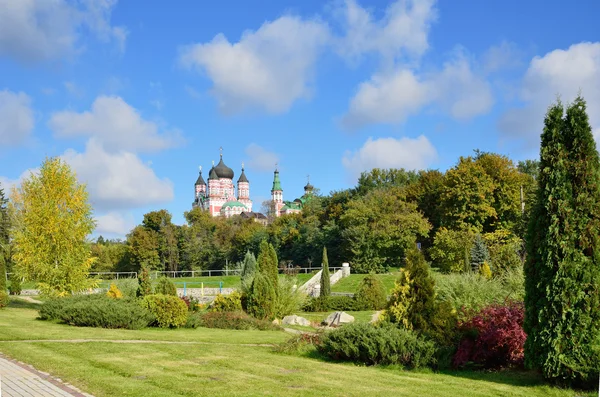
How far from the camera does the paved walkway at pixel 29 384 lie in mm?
7379

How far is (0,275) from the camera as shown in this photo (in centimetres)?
2628

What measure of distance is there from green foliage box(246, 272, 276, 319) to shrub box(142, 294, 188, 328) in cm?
435

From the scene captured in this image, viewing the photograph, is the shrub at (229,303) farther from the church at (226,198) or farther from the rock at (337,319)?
the church at (226,198)

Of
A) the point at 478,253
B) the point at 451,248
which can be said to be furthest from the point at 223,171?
the point at 478,253

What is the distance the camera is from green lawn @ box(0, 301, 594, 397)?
25.9 feet

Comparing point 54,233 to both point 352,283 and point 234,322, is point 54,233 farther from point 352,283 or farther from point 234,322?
point 352,283

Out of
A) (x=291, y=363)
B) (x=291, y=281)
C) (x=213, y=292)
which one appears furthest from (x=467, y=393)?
(x=213, y=292)

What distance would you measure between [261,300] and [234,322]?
236 centimetres

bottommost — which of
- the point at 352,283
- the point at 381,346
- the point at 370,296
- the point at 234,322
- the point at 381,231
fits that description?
the point at 234,322

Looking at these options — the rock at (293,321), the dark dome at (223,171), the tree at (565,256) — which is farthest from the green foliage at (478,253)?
the dark dome at (223,171)

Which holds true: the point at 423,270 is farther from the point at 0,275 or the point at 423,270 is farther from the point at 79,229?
the point at 0,275

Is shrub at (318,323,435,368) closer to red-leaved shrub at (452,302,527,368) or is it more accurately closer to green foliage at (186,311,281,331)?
red-leaved shrub at (452,302,527,368)

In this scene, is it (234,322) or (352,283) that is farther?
(352,283)

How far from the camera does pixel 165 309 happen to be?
56.4ft
